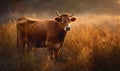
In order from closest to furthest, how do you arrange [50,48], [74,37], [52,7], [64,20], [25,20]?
[64,20], [50,48], [74,37], [25,20], [52,7]

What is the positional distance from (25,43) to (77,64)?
1052mm

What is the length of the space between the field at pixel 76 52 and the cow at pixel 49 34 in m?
0.12

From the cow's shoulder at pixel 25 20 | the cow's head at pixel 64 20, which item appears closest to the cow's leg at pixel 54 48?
the cow's head at pixel 64 20

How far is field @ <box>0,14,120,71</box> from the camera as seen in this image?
5.94m

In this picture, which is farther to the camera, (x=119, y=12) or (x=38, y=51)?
(x=119, y=12)

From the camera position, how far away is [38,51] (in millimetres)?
6434

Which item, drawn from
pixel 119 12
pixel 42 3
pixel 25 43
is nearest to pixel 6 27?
pixel 25 43

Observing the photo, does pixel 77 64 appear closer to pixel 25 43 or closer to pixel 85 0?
pixel 25 43

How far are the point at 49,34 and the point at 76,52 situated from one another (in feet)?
1.35

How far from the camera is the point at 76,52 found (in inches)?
245

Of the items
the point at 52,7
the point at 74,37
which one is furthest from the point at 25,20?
the point at 74,37

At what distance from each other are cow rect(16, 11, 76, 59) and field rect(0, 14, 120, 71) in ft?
0.39

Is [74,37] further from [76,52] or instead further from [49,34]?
[49,34]

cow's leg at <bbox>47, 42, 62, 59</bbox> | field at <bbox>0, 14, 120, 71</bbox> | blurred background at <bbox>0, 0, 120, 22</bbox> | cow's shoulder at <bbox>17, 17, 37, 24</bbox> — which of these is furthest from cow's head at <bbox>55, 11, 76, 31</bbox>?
blurred background at <bbox>0, 0, 120, 22</bbox>
